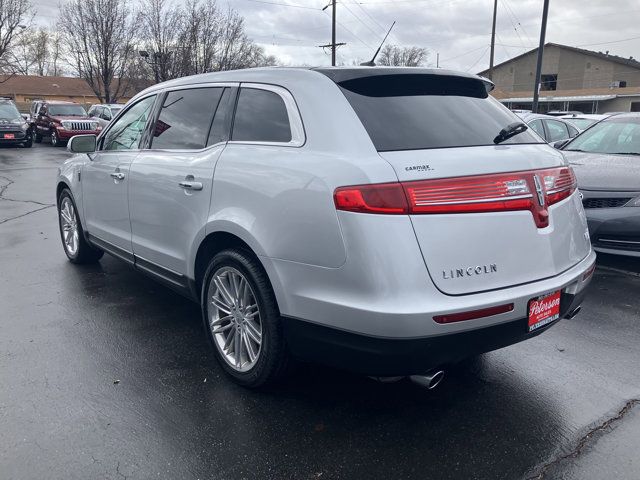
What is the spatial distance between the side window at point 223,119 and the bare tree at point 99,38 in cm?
3290

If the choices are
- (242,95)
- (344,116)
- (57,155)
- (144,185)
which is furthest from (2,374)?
(57,155)

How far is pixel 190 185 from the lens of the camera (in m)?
3.56

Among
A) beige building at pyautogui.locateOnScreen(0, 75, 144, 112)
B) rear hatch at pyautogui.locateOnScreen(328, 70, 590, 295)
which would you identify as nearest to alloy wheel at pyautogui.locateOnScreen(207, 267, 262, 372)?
rear hatch at pyautogui.locateOnScreen(328, 70, 590, 295)

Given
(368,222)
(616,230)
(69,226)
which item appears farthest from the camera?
(69,226)

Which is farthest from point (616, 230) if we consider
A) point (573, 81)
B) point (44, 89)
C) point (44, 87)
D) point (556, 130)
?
point (44, 87)

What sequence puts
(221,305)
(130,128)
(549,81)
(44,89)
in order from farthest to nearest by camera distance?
1. (44,89)
2. (549,81)
3. (130,128)
4. (221,305)

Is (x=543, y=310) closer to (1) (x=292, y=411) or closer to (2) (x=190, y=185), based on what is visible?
(1) (x=292, y=411)

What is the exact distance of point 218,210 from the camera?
329cm

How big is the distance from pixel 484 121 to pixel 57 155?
20.4 metres

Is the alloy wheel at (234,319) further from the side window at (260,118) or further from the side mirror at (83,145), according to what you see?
the side mirror at (83,145)

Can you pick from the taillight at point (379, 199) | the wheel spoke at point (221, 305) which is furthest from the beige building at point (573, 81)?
the taillight at point (379, 199)

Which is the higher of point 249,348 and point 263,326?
point 263,326

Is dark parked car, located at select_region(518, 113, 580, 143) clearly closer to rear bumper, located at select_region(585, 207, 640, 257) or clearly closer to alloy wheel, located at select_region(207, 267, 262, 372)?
rear bumper, located at select_region(585, 207, 640, 257)

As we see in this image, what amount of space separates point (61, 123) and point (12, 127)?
198cm
